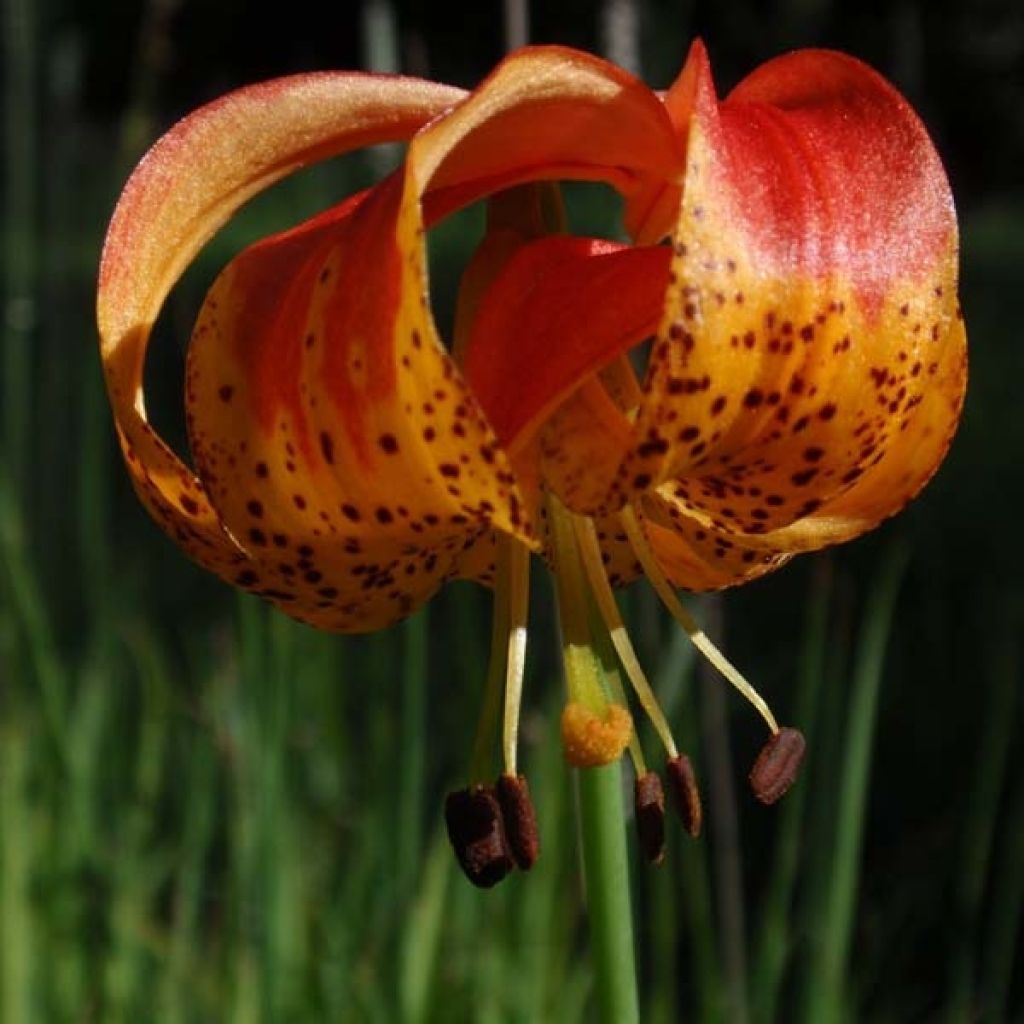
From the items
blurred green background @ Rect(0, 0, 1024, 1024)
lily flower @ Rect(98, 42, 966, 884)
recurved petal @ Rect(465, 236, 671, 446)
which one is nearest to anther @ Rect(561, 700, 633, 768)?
lily flower @ Rect(98, 42, 966, 884)

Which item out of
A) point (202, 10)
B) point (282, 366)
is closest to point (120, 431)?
point (282, 366)

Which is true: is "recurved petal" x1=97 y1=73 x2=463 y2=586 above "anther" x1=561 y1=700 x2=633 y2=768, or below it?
above

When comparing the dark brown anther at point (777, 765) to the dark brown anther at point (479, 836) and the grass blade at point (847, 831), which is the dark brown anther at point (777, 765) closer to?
the dark brown anther at point (479, 836)

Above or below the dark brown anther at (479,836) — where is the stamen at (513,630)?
above

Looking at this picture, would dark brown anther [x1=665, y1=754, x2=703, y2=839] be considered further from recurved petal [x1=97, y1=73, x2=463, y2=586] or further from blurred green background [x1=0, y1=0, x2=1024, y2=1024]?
blurred green background [x1=0, y1=0, x2=1024, y2=1024]

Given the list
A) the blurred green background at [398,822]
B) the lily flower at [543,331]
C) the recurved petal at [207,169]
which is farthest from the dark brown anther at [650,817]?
the blurred green background at [398,822]

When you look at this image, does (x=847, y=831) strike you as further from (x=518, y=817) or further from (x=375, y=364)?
(x=375, y=364)

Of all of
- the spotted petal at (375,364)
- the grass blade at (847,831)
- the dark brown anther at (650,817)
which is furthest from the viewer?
the grass blade at (847,831)
